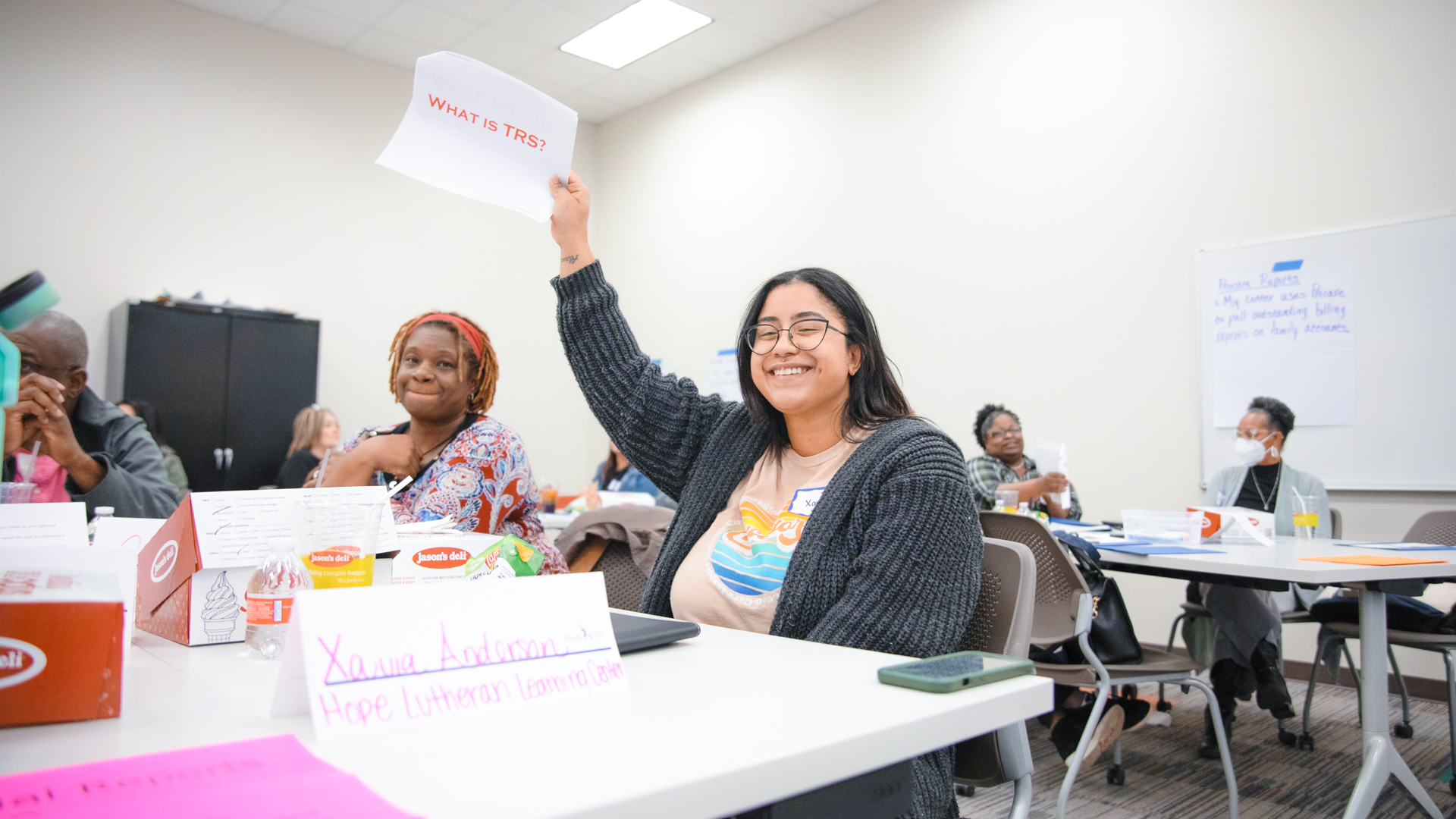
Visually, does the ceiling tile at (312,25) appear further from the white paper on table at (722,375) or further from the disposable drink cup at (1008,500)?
the disposable drink cup at (1008,500)

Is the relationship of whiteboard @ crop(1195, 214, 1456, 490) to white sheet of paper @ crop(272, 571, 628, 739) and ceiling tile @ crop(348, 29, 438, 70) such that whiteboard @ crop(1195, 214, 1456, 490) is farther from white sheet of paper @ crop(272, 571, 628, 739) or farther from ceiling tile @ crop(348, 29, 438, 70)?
ceiling tile @ crop(348, 29, 438, 70)

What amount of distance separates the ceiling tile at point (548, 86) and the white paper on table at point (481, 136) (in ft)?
18.3

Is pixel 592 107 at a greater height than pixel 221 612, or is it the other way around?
pixel 592 107

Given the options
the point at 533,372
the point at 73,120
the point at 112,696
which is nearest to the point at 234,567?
the point at 112,696

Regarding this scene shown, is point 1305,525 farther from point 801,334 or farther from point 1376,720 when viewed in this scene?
point 801,334

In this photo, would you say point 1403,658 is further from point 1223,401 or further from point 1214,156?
point 1214,156

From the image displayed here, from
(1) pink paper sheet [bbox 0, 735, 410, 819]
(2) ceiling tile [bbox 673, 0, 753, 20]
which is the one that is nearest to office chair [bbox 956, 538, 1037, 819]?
(1) pink paper sheet [bbox 0, 735, 410, 819]

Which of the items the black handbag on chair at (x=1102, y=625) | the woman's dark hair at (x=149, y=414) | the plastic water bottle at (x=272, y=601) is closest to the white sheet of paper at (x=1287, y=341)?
the black handbag on chair at (x=1102, y=625)

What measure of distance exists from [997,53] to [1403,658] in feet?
12.0

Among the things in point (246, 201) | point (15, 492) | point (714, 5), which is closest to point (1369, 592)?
point (15, 492)

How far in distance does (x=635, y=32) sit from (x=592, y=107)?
1391mm

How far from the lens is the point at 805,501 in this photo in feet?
4.75

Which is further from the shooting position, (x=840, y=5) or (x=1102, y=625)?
(x=840, y=5)

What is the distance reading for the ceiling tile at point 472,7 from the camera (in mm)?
5621
